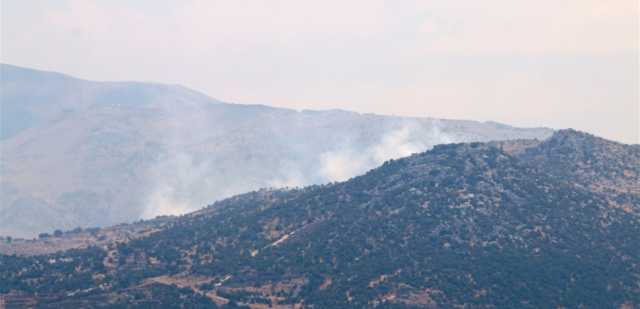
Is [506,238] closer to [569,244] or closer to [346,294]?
[569,244]

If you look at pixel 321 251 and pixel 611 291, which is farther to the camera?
pixel 321 251

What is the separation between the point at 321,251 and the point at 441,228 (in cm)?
2305

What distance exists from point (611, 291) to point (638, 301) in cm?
458

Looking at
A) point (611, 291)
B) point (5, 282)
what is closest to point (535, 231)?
point (611, 291)

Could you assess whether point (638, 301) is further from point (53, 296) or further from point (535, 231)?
point (53, 296)

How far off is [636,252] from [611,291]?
1820cm

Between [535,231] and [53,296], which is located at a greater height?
[535,231]

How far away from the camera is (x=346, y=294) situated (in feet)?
582

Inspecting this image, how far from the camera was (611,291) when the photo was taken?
582ft

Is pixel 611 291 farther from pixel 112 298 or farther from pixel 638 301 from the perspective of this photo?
pixel 112 298

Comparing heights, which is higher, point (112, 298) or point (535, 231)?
point (535, 231)

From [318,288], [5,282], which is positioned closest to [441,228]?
[318,288]

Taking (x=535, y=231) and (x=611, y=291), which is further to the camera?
(x=535, y=231)

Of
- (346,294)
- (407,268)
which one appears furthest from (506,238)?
(346,294)
